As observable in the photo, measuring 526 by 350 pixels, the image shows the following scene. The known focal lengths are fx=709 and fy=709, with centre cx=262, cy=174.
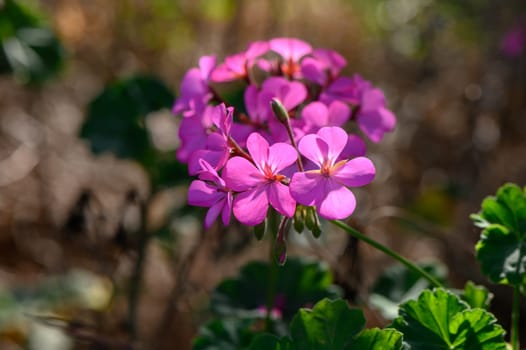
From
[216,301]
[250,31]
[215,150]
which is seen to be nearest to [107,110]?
[216,301]

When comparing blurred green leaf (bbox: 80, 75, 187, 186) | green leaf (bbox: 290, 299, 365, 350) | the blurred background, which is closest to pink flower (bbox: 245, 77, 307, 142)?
green leaf (bbox: 290, 299, 365, 350)

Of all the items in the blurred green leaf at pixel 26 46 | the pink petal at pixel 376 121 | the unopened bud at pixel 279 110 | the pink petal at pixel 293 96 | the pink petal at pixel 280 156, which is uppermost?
the blurred green leaf at pixel 26 46

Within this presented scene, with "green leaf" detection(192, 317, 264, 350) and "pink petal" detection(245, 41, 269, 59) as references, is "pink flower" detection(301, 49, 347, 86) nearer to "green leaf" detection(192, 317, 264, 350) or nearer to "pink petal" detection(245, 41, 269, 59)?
"pink petal" detection(245, 41, 269, 59)

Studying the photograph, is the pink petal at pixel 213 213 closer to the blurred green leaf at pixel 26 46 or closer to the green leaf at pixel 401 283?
the green leaf at pixel 401 283

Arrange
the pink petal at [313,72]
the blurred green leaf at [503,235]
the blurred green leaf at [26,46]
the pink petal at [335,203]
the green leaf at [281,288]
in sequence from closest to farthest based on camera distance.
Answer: the pink petal at [335,203] → the blurred green leaf at [503,235] → the pink petal at [313,72] → the green leaf at [281,288] → the blurred green leaf at [26,46]

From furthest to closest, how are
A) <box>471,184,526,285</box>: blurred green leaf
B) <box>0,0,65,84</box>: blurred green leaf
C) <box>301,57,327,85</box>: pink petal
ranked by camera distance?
<box>0,0,65,84</box>: blurred green leaf
<box>301,57,327,85</box>: pink petal
<box>471,184,526,285</box>: blurred green leaf

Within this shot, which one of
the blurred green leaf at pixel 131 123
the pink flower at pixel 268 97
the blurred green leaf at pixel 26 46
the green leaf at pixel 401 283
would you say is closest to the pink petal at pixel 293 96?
the pink flower at pixel 268 97

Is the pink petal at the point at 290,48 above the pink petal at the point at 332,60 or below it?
Result: above

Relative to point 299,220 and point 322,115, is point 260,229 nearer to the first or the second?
point 299,220
